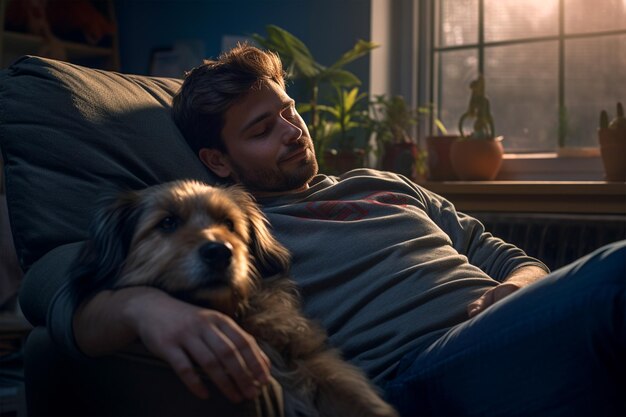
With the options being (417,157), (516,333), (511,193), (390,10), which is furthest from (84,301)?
(390,10)

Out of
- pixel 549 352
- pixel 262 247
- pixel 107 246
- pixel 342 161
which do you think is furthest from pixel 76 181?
pixel 342 161

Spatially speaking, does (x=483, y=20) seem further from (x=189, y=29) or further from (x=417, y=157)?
(x=189, y=29)

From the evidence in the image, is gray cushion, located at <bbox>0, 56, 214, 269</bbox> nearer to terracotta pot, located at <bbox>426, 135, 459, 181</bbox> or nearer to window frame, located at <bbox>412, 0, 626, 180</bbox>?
terracotta pot, located at <bbox>426, 135, 459, 181</bbox>

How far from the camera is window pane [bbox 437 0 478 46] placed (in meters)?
3.43

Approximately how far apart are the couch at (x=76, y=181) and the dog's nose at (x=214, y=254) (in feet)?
0.57

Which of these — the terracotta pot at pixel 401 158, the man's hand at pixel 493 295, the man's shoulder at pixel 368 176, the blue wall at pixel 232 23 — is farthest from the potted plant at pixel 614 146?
the man's hand at pixel 493 295

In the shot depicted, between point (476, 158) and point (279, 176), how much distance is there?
1.49 metres

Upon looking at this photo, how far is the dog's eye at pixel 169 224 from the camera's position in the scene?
126 cm

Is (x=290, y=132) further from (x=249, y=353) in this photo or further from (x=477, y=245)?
(x=249, y=353)

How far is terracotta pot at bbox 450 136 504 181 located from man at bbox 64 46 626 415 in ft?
3.83

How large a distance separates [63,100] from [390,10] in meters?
2.24

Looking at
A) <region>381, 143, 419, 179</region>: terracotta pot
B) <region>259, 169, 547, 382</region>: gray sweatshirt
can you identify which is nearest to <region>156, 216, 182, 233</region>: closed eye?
<region>259, 169, 547, 382</region>: gray sweatshirt

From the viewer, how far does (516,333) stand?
123 cm

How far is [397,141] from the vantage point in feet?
10.4
